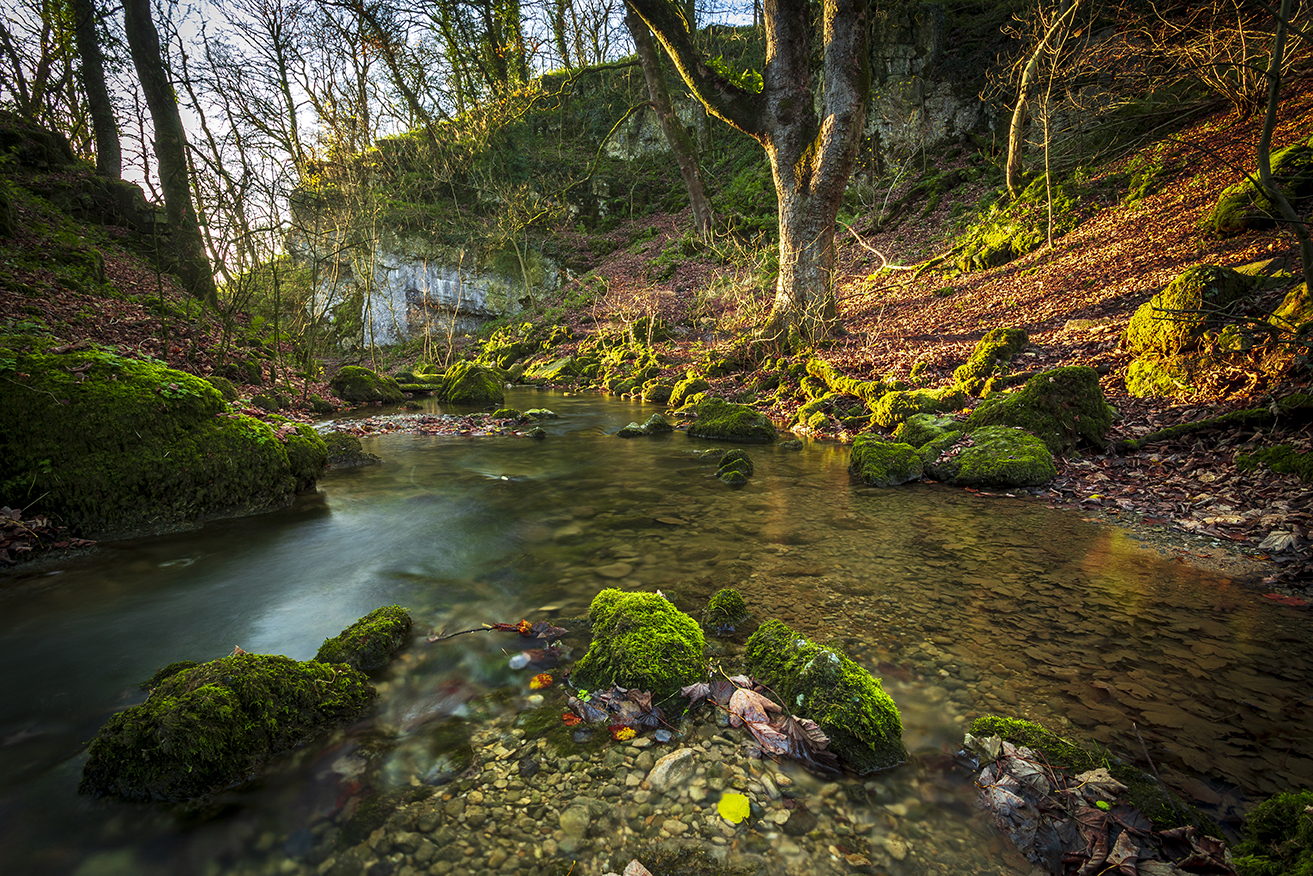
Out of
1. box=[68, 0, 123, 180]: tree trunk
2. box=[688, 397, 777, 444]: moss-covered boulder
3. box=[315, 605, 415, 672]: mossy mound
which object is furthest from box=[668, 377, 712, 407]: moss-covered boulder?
box=[68, 0, 123, 180]: tree trunk

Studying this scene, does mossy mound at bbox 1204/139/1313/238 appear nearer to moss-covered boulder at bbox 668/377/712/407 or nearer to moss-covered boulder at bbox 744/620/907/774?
moss-covered boulder at bbox 668/377/712/407

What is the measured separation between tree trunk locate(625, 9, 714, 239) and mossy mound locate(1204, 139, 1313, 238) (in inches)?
510

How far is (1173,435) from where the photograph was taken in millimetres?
5746

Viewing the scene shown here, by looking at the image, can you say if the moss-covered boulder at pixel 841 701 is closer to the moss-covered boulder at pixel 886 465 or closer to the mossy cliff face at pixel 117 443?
the moss-covered boulder at pixel 886 465

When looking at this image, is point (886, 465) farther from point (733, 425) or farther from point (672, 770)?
point (672, 770)

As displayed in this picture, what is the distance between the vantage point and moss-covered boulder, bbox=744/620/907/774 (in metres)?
2.28

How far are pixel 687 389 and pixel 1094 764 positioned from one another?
11274mm

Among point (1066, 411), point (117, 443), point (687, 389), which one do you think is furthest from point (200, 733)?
point (687, 389)

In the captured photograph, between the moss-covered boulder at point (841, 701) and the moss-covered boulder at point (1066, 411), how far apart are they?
17.8 ft

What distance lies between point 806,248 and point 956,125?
12.9m

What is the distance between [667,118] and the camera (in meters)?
19.3

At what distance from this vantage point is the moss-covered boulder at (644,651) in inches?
105

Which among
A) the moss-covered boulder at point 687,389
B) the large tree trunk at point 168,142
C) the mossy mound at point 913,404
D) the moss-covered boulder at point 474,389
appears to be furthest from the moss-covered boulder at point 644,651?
the large tree trunk at point 168,142

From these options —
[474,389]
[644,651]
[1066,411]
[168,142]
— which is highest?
[168,142]
